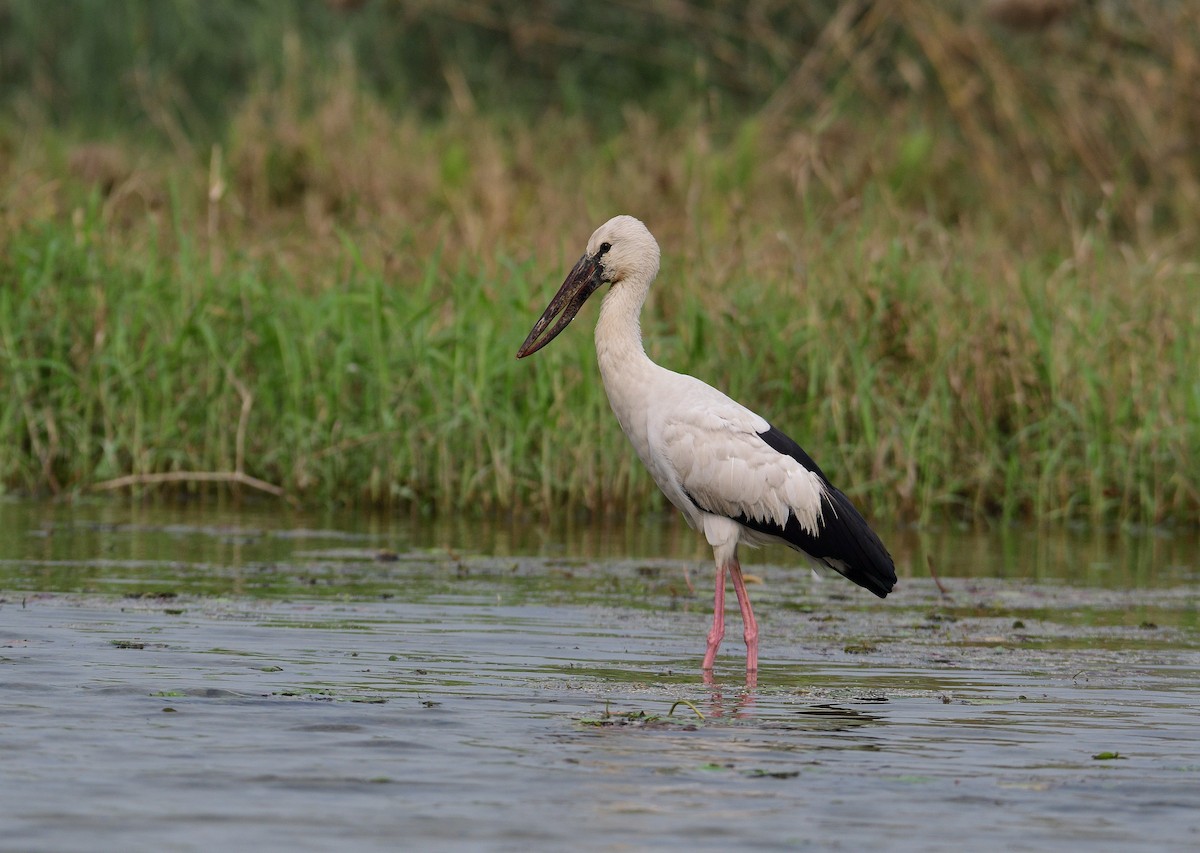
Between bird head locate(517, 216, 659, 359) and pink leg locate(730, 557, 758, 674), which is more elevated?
bird head locate(517, 216, 659, 359)

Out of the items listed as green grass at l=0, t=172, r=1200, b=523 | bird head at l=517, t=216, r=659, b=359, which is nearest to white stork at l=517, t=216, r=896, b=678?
bird head at l=517, t=216, r=659, b=359

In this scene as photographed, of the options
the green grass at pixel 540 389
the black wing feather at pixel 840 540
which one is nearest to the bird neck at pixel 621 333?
the black wing feather at pixel 840 540

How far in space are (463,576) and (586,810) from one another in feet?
12.9

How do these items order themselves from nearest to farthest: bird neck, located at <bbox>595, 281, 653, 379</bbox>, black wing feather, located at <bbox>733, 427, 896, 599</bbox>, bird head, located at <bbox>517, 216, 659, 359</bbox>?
black wing feather, located at <bbox>733, 427, 896, 599</bbox> → bird neck, located at <bbox>595, 281, 653, 379</bbox> → bird head, located at <bbox>517, 216, 659, 359</bbox>

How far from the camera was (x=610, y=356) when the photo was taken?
7289mm

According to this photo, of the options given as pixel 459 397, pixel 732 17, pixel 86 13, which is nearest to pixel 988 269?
pixel 459 397

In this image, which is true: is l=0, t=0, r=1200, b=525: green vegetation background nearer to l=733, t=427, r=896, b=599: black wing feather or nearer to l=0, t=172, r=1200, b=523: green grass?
l=0, t=172, r=1200, b=523: green grass

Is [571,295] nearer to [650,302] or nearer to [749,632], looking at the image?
[749,632]

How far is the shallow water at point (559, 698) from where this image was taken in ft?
14.1

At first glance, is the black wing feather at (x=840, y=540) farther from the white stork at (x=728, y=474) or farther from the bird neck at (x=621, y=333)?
the bird neck at (x=621, y=333)

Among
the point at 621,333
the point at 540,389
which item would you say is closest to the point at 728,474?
the point at 621,333

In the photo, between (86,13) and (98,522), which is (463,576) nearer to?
(98,522)

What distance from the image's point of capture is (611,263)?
24.6ft

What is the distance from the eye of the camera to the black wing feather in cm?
690
